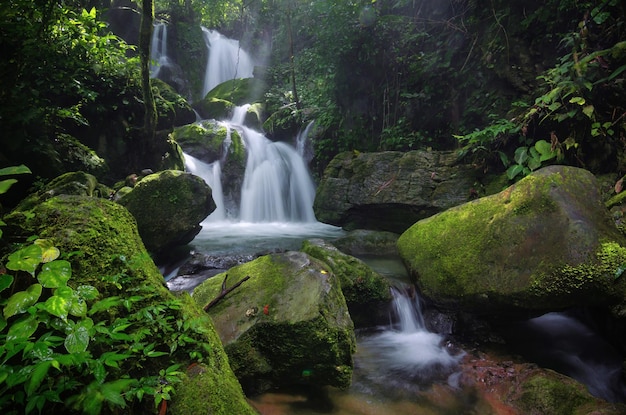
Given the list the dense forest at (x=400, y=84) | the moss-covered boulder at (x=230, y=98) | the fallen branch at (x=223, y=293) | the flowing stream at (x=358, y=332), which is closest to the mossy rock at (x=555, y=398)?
the flowing stream at (x=358, y=332)

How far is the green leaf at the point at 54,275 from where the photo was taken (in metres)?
1.38

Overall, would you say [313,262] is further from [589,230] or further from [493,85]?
[493,85]

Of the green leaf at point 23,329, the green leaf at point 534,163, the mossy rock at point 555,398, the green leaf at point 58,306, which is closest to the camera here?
the green leaf at point 23,329

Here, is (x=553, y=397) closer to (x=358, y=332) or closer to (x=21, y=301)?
(x=358, y=332)

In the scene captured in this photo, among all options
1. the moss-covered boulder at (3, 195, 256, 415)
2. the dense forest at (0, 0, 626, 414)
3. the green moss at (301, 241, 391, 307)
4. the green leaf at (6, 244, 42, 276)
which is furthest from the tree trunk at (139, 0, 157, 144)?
the green leaf at (6, 244, 42, 276)

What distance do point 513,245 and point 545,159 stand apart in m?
2.90

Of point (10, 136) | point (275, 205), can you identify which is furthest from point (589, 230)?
point (275, 205)

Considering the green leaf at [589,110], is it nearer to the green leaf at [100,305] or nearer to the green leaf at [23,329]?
the green leaf at [100,305]

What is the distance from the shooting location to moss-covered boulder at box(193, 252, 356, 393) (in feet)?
9.57

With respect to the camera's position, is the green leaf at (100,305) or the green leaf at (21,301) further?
the green leaf at (100,305)

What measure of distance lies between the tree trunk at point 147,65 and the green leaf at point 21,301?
763 centimetres

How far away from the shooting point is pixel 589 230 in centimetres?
355

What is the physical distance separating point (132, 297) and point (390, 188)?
21.8 ft

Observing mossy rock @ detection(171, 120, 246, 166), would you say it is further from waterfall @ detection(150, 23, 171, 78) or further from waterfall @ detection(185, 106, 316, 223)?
waterfall @ detection(150, 23, 171, 78)
